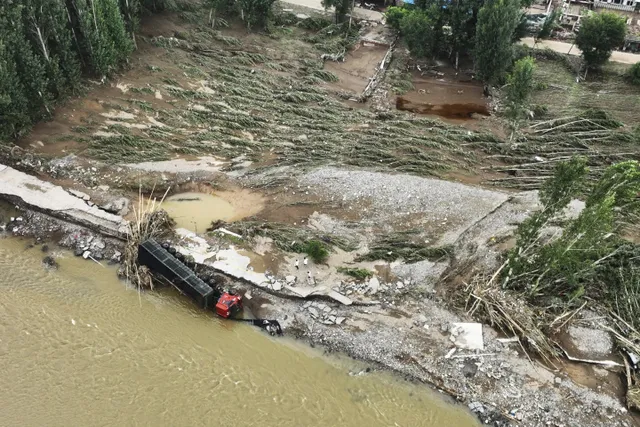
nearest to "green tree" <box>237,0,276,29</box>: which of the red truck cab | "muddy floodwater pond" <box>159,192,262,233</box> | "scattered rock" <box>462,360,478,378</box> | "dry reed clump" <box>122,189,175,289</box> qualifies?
"muddy floodwater pond" <box>159,192,262,233</box>

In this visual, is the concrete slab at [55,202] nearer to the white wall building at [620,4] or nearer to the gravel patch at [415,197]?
the gravel patch at [415,197]

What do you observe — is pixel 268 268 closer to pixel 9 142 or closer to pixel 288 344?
pixel 288 344

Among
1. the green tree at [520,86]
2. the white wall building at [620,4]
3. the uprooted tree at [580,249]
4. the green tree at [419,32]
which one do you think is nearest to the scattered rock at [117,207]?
the uprooted tree at [580,249]

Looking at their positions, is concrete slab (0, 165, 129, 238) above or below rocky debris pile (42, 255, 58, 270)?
above

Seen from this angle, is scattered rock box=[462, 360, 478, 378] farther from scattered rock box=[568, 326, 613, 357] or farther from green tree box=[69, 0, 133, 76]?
green tree box=[69, 0, 133, 76]

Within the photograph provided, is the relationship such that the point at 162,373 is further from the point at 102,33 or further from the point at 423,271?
the point at 102,33
